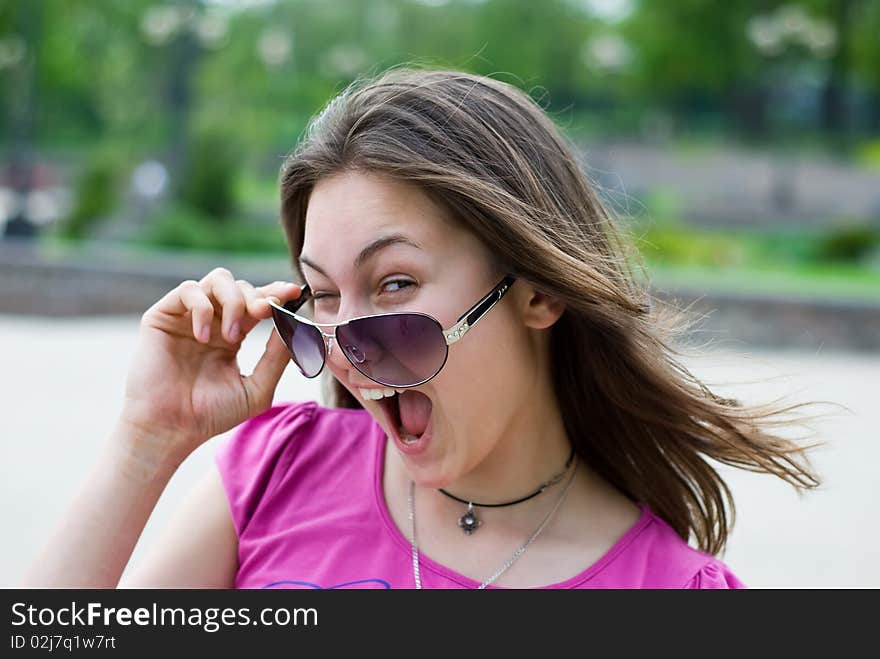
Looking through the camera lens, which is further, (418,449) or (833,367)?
(833,367)

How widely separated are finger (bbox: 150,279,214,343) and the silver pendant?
572mm

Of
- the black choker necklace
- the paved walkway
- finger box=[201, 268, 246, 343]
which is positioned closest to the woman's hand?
finger box=[201, 268, 246, 343]

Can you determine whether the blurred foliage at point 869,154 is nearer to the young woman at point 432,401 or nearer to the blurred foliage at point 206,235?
the blurred foliage at point 206,235

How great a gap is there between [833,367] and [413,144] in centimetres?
906

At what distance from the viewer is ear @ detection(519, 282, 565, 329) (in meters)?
1.85

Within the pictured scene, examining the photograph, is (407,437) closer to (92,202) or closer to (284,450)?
(284,450)

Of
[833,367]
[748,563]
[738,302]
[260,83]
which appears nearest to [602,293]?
[748,563]

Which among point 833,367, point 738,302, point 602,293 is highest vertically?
point 738,302

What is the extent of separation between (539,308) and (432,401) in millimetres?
254

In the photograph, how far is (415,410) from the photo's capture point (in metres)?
1.87

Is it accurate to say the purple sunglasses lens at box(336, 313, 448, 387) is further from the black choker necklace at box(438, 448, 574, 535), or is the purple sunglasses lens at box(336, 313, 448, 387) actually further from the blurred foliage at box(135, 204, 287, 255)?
the blurred foliage at box(135, 204, 287, 255)

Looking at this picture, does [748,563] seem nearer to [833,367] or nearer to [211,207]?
[833,367]

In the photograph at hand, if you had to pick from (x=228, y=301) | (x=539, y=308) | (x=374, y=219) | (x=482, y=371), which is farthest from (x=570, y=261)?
(x=228, y=301)
